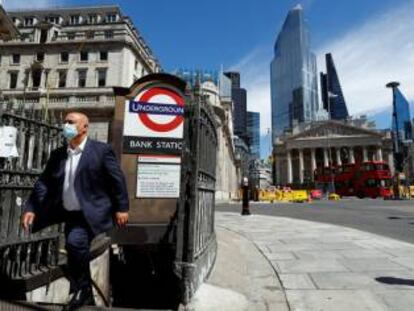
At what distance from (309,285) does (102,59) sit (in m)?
45.3

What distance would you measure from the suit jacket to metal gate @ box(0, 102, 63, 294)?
2.71 ft

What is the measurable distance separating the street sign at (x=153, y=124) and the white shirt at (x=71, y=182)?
6.02 ft

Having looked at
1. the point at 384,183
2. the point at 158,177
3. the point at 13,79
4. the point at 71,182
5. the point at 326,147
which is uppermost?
the point at 13,79

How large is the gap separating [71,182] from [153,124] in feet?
7.25

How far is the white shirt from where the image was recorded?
3.05 meters

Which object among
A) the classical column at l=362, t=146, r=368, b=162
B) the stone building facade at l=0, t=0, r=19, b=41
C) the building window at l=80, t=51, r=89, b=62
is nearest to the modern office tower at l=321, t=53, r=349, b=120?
the classical column at l=362, t=146, r=368, b=162

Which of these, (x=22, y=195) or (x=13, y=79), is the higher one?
(x=13, y=79)

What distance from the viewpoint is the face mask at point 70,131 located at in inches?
122

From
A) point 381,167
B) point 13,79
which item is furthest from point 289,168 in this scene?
point 13,79

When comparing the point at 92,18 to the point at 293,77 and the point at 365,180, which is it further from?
the point at 293,77

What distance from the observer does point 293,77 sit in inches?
6831

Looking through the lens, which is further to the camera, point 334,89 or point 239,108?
point 239,108

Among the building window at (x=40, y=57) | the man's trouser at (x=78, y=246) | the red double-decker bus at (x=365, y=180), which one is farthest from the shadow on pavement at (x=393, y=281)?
the building window at (x=40, y=57)

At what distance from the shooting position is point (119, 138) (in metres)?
5.09
